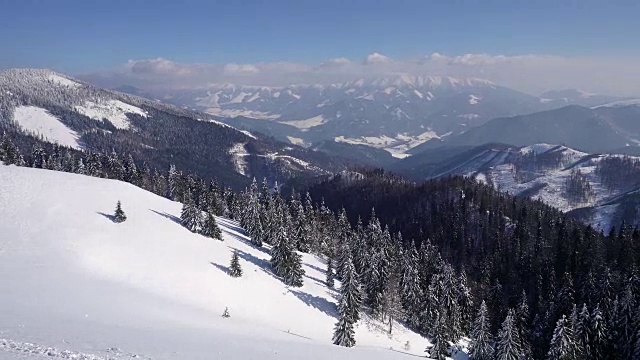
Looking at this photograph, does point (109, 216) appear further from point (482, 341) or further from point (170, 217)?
point (482, 341)

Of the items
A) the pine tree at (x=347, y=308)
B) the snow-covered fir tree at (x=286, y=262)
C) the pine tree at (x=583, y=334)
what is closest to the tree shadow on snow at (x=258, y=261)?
the snow-covered fir tree at (x=286, y=262)

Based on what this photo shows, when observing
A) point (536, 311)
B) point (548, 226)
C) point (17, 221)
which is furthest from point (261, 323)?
point (548, 226)

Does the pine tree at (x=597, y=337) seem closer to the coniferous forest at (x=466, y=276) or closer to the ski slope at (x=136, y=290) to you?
the coniferous forest at (x=466, y=276)

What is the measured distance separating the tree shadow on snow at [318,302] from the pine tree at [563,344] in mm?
34262

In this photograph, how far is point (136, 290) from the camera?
57.1 m

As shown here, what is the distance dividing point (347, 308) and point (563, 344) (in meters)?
29.5

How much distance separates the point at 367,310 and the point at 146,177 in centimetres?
11471

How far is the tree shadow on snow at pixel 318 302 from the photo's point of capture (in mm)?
74938

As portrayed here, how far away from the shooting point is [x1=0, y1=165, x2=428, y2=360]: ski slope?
32.3 metres

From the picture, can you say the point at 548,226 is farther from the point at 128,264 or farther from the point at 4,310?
the point at 4,310

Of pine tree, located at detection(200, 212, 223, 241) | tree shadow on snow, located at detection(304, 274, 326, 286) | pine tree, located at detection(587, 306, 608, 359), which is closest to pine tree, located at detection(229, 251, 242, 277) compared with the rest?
pine tree, located at detection(200, 212, 223, 241)

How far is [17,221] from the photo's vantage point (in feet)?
233

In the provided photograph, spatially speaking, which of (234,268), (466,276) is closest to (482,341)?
(234,268)

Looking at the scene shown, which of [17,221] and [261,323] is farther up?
[17,221]
